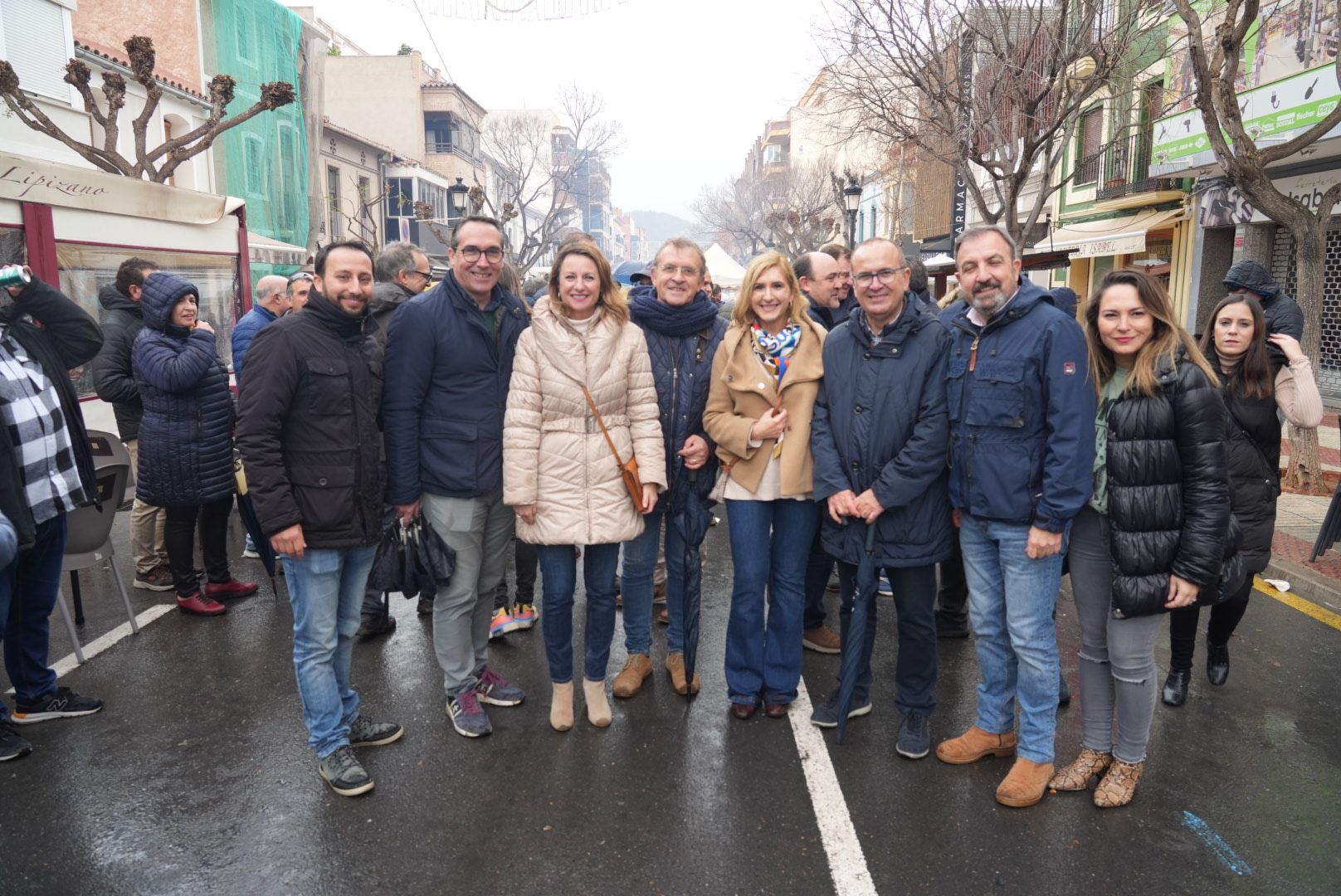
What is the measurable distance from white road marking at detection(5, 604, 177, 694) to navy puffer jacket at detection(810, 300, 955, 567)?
3.88 m

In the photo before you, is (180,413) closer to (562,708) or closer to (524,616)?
(524,616)

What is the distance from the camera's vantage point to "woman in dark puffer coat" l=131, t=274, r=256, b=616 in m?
4.79

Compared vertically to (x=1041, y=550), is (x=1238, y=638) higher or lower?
lower

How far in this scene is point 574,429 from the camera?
360 cm

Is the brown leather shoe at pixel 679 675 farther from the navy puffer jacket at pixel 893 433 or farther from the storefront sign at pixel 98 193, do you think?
the storefront sign at pixel 98 193

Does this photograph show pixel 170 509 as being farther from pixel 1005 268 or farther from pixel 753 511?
pixel 1005 268

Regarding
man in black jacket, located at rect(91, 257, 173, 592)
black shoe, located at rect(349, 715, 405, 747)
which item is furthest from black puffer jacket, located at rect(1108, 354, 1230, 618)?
man in black jacket, located at rect(91, 257, 173, 592)

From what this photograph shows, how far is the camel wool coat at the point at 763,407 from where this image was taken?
3.63 metres

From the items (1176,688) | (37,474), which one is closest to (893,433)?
(1176,688)

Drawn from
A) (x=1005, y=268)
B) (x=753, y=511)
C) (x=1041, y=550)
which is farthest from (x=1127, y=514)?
(x=753, y=511)

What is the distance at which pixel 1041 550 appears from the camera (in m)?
3.08

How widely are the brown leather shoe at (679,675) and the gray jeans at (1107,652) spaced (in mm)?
1670

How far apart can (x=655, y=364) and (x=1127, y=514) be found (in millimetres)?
1937

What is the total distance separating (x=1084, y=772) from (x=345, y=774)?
280cm
